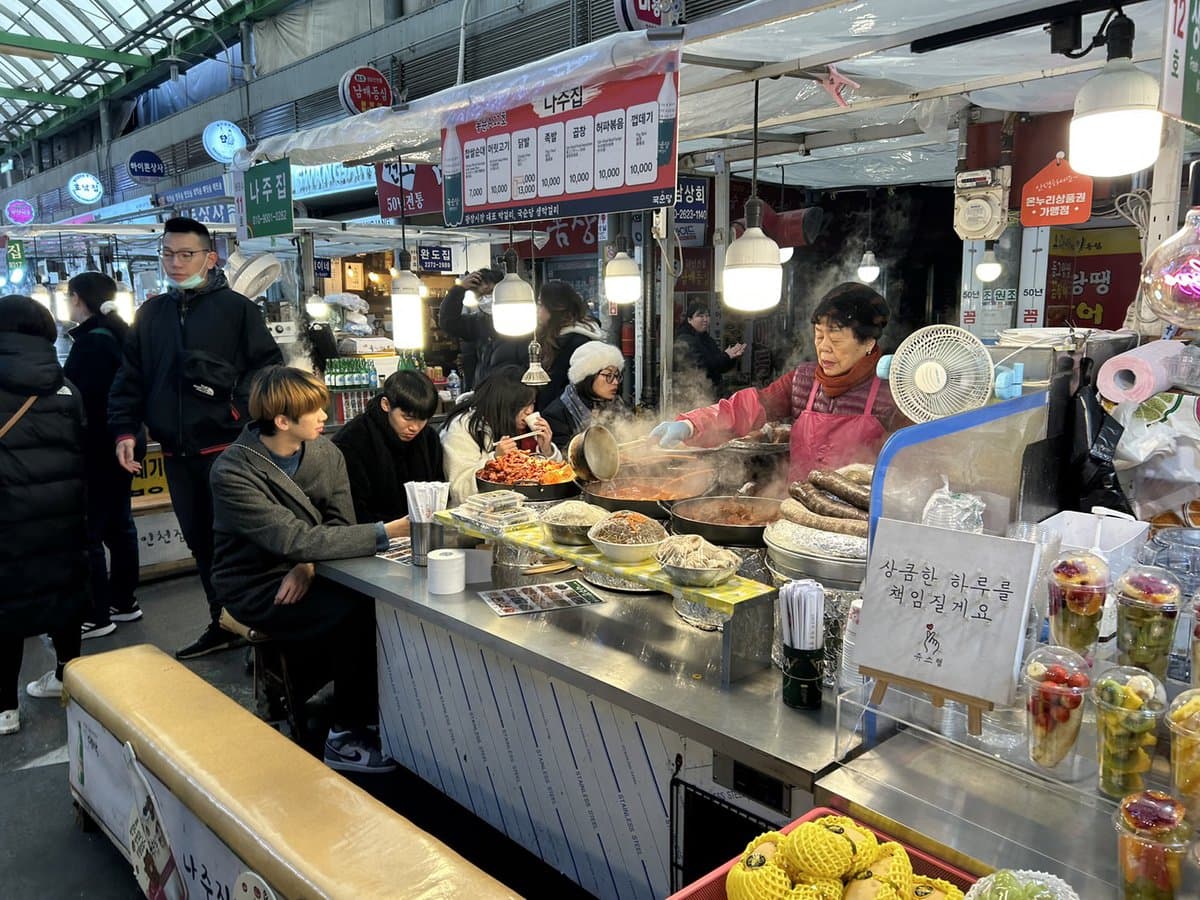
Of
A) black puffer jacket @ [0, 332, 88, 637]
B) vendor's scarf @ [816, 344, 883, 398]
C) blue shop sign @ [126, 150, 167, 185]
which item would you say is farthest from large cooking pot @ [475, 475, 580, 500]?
blue shop sign @ [126, 150, 167, 185]

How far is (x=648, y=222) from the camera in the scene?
236 inches

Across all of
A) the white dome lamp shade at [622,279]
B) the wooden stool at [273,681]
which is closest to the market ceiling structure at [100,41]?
the white dome lamp shade at [622,279]

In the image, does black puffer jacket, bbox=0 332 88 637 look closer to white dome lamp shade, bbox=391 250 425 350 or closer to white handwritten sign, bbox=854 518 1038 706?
white dome lamp shade, bbox=391 250 425 350

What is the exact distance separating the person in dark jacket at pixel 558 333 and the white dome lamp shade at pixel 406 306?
761mm

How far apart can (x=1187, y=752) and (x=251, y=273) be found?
6.58 m

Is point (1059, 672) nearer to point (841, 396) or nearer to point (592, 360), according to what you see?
point (841, 396)

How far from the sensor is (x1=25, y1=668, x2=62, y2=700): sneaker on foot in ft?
13.1

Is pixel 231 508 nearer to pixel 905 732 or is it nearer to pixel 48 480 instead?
pixel 48 480

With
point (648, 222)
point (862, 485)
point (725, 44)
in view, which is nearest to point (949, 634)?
point (862, 485)

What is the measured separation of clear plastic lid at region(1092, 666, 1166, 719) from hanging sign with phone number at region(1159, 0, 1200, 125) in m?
1.18

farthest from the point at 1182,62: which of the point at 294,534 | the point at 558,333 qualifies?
the point at 558,333

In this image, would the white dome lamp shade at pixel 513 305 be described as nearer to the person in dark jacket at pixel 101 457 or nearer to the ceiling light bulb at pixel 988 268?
the person in dark jacket at pixel 101 457

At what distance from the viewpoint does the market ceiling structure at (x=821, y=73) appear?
2.42 m

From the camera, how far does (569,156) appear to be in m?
2.92
